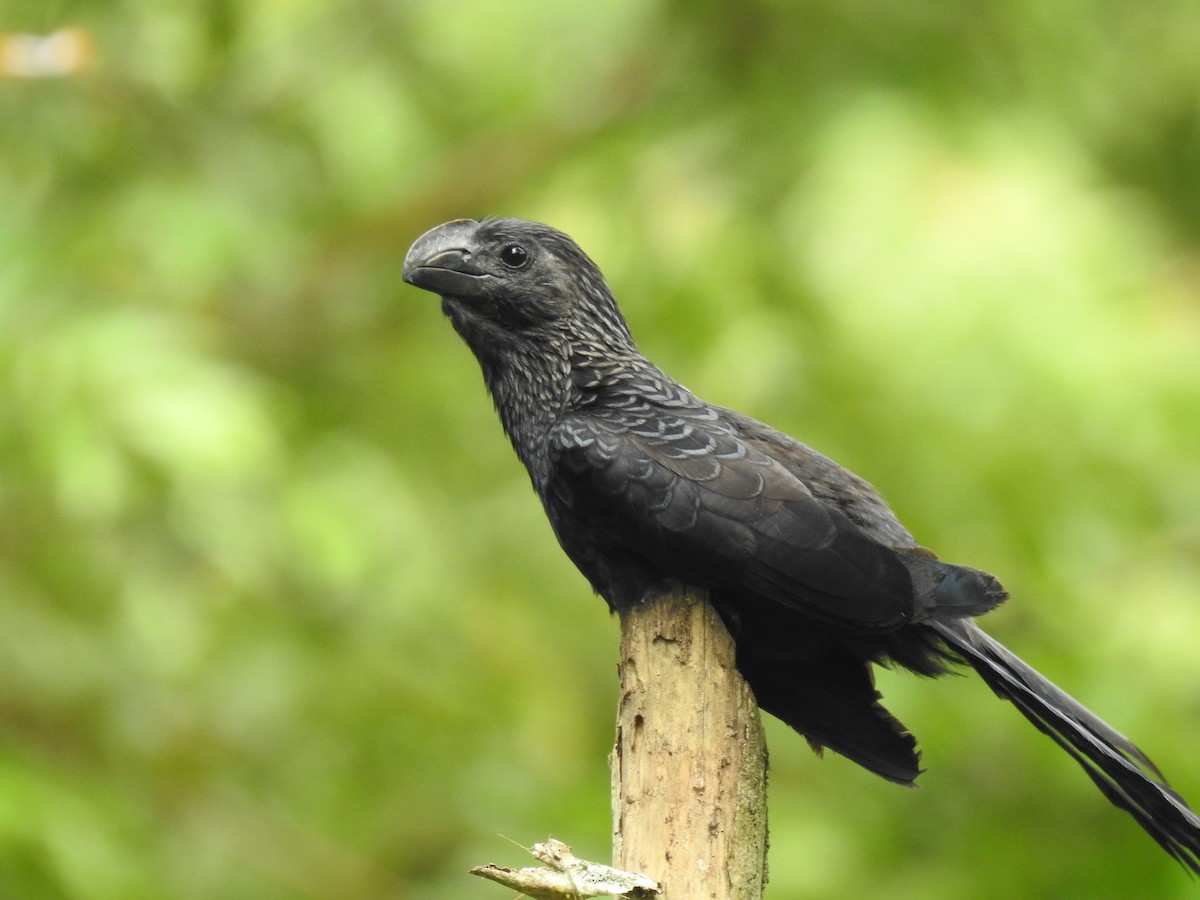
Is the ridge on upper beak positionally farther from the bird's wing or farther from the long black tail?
the long black tail

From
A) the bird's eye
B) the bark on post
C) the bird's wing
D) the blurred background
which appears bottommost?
the bark on post

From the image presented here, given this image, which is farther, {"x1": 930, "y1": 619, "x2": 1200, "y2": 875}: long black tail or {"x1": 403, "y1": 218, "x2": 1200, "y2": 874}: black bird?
{"x1": 403, "y1": 218, "x2": 1200, "y2": 874}: black bird

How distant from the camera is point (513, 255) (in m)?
3.76

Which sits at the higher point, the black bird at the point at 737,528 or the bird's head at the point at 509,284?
the bird's head at the point at 509,284

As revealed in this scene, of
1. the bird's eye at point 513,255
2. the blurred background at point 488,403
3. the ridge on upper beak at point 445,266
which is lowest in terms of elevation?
the ridge on upper beak at point 445,266

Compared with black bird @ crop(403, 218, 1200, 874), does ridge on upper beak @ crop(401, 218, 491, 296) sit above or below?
above

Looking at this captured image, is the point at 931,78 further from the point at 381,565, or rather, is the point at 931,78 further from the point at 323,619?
the point at 323,619

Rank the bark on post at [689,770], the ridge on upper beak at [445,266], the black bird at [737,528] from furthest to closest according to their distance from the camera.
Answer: the ridge on upper beak at [445,266], the black bird at [737,528], the bark on post at [689,770]

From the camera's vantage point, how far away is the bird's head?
11.9ft

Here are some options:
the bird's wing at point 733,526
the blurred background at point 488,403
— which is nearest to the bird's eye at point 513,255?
the bird's wing at point 733,526

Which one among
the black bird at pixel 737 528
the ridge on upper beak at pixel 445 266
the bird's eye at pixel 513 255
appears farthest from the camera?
the bird's eye at pixel 513 255

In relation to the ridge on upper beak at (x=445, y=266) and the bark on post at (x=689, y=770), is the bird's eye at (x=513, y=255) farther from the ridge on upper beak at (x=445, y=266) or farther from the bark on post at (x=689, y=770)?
the bark on post at (x=689, y=770)

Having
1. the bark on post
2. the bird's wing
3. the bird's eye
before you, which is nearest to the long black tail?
the bird's wing

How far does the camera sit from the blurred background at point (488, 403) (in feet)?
17.2
